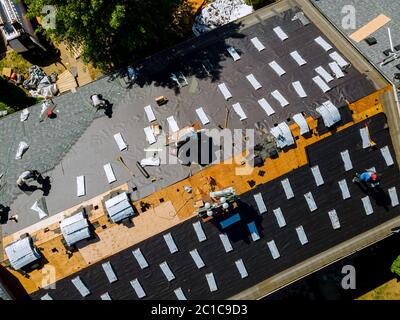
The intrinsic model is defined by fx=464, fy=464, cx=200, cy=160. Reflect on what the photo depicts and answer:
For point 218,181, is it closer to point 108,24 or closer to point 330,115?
point 330,115

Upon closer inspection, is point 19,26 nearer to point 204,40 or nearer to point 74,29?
point 74,29

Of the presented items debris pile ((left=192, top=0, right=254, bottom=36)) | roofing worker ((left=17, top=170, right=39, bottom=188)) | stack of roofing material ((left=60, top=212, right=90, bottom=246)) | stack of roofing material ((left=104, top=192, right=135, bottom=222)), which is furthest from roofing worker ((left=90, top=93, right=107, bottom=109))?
debris pile ((left=192, top=0, right=254, bottom=36))

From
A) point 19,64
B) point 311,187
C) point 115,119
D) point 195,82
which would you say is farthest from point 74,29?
point 311,187

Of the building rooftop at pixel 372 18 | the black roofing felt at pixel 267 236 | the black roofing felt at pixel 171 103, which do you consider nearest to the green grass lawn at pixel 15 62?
the black roofing felt at pixel 171 103

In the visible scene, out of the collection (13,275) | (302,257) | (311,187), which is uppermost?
(13,275)

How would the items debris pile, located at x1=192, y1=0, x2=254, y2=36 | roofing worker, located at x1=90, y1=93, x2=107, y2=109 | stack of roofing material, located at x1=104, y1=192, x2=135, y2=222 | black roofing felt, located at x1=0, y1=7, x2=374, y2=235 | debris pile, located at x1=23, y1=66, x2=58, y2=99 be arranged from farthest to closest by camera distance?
debris pile, located at x1=23, y1=66, x2=58, y2=99
debris pile, located at x1=192, y1=0, x2=254, y2=36
roofing worker, located at x1=90, y1=93, x2=107, y2=109
black roofing felt, located at x1=0, y1=7, x2=374, y2=235
stack of roofing material, located at x1=104, y1=192, x2=135, y2=222

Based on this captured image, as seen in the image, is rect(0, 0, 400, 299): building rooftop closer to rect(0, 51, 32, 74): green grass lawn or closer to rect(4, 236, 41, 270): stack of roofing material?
rect(4, 236, 41, 270): stack of roofing material
